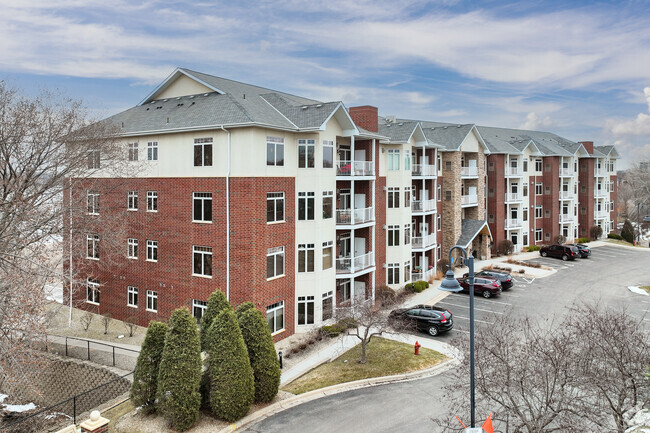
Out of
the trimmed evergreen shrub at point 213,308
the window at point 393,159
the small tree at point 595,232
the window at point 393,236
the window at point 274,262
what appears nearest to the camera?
the trimmed evergreen shrub at point 213,308

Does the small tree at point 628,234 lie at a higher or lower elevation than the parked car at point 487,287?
higher

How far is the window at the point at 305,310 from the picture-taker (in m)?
23.7

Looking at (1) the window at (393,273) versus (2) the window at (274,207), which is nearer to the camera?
(2) the window at (274,207)

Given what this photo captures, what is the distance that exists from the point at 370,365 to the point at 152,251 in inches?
531

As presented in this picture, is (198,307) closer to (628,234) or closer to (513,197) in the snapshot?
(513,197)

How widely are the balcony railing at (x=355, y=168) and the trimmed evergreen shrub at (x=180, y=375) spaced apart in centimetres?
1390

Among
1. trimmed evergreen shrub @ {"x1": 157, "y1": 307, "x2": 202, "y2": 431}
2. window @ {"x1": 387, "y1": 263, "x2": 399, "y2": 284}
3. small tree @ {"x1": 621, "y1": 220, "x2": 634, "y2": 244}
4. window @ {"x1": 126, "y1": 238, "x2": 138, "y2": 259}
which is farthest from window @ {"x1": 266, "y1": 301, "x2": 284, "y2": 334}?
small tree @ {"x1": 621, "y1": 220, "x2": 634, "y2": 244}

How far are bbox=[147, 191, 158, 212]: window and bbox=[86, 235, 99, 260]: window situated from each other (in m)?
5.27

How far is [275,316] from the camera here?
2222cm

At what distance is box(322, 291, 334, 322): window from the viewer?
24297 mm

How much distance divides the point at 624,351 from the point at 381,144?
70.2ft

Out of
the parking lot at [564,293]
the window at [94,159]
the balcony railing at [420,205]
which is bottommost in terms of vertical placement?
the parking lot at [564,293]

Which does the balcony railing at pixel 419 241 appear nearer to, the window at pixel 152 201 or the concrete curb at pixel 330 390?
the concrete curb at pixel 330 390

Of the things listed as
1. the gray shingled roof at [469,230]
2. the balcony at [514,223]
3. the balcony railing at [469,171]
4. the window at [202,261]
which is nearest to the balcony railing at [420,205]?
the gray shingled roof at [469,230]
